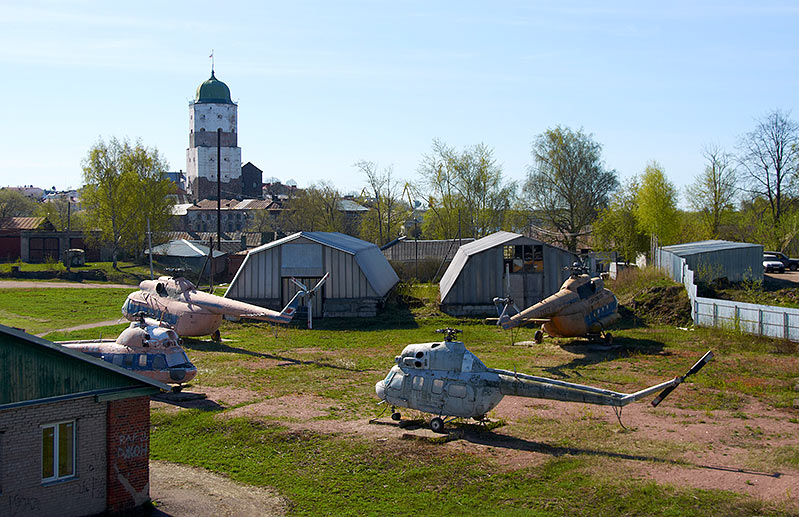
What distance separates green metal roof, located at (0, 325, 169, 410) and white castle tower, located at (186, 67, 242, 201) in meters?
124

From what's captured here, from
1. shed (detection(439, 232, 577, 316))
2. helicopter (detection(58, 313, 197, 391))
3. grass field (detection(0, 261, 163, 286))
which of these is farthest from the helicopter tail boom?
grass field (detection(0, 261, 163, 286))

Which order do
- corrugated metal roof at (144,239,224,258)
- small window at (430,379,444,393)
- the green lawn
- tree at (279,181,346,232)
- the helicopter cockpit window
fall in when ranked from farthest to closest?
1. tree at (279,181,346,232)
2. corrugated metal roof at (144,239,224,258)
3. the green lawn
4. the helicopter cockpit window
5. small window at (430,379,444,393)

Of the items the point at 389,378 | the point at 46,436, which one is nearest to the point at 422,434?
the point at 389,378

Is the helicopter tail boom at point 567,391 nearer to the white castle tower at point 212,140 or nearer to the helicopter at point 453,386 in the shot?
the helicopter at point 453,386

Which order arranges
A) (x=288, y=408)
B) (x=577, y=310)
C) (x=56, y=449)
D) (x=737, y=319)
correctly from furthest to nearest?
(x=737, y=319), (x=577, y=310), (x=288, y=408), (x=56, y=449)

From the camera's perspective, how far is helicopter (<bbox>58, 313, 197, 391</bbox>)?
2255 cm

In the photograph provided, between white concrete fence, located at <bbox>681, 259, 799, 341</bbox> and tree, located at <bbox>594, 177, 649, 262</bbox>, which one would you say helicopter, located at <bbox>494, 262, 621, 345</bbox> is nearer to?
white concrete fence, located at <bbox>681, 259, 799, 341</bbox>

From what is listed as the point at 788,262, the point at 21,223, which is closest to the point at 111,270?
the point at 21,223

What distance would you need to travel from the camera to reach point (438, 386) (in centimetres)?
1897

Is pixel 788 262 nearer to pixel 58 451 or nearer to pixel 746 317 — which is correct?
pixel 746 317

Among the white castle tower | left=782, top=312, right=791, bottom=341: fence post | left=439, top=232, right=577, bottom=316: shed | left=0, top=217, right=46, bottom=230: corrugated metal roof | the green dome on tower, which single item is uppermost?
the green dome on tower

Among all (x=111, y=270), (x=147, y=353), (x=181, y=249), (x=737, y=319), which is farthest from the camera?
(x=181, y=249)

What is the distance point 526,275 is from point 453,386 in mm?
23621

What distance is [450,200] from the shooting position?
7506cm
